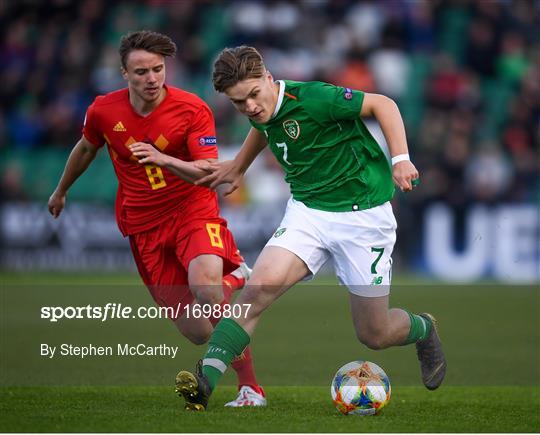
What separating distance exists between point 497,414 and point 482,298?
7.61m

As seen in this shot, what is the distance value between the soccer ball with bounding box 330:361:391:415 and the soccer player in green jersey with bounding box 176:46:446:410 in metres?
0.38

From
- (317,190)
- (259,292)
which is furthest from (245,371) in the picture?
(317,190)

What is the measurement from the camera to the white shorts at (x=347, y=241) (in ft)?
22.6

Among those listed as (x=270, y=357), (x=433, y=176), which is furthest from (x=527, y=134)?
(x=270, y=357)

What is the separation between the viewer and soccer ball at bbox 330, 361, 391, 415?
22.0 feet

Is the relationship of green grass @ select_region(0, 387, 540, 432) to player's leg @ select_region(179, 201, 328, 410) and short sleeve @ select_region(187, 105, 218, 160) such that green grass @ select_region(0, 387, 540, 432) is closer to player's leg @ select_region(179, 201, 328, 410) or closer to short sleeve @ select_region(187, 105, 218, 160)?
player's leg @ select_region(179, 201, 328, 410)

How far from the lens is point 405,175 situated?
6.36m

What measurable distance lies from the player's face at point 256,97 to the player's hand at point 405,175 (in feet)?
2.91

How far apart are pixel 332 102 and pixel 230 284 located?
1712 mm

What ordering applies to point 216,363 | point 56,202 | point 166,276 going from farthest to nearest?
point 56,202 < point 166,276 < point 216,363

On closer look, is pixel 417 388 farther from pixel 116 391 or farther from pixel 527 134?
pixel 527 134

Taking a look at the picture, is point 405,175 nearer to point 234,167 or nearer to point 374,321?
point 374,321

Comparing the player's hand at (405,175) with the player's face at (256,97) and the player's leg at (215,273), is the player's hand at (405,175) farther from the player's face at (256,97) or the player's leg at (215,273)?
the player's leg at (215,273)

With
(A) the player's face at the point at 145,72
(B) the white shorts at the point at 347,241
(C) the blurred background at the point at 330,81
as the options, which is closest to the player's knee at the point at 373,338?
(B) the white shorts at the point at 347,241
